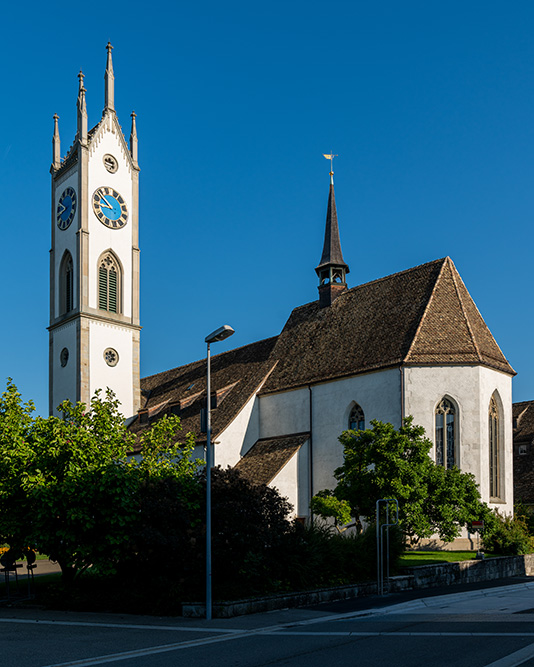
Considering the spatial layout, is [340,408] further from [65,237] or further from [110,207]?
[65,237]

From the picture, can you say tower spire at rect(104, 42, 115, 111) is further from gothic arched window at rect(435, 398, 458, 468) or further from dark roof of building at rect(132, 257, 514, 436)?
gothic arched window at rect(435, 398, 458, 468)

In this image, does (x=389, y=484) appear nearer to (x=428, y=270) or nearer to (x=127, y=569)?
(x=127, y=569)

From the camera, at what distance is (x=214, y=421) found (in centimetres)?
4203

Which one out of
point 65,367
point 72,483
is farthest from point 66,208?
point 72,483

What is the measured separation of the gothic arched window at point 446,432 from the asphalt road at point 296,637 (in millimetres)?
14902

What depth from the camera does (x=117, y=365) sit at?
48531mm

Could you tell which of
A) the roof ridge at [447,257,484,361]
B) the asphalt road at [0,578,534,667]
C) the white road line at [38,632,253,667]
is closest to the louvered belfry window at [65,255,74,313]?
the roof ridge at [447,257,484,361]

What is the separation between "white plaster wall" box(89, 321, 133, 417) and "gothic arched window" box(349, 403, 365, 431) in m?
17.2

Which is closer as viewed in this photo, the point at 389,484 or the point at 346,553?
the point at 346,553

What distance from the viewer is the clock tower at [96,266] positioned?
47625 millimetres

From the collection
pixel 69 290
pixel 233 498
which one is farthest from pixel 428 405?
pixel 69 290

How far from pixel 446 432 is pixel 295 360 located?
10.6 m

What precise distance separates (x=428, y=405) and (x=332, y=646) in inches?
887

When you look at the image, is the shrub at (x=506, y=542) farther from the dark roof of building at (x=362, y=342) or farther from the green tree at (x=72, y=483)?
the green tree at (x=72, y=483)
